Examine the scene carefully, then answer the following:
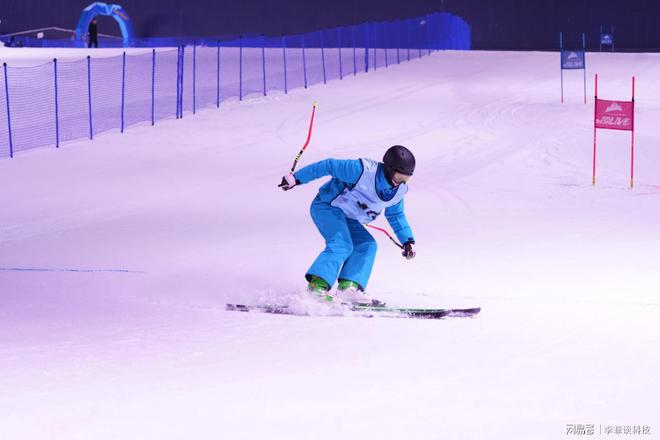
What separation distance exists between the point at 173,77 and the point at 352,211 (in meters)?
24.4

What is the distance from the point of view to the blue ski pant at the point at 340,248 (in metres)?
7.49

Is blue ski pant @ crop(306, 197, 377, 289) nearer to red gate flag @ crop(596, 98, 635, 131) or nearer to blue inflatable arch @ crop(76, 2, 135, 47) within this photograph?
red gate flag @ crop(596, 98, 635, 131)

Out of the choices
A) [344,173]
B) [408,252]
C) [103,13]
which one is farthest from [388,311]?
[103,13]

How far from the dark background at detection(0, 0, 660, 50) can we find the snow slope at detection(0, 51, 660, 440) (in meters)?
23.3

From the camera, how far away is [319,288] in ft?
24.6

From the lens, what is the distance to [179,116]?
2441cm

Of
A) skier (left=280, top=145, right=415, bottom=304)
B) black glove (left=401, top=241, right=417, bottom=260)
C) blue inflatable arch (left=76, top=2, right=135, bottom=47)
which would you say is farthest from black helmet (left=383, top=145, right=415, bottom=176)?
blue inflatable arch (left=76, top=2, right=135, bottom=47)

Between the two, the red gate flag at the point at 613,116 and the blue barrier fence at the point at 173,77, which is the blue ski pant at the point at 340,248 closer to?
the red gate flag at the point at 613,116

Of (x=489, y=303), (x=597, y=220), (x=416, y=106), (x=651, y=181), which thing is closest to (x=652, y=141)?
(x=651, y=181)

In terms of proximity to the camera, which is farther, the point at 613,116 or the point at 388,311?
the point at 613,116

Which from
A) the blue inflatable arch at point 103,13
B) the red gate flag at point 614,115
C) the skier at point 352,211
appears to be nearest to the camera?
the skier at point 352,211

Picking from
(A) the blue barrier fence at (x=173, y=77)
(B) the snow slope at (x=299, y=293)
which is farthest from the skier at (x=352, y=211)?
(A) the blue barrier fence at (x=173, y=77)

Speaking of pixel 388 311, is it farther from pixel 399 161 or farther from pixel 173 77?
pixel 173 77

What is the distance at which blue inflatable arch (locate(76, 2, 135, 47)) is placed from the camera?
4247 cm
